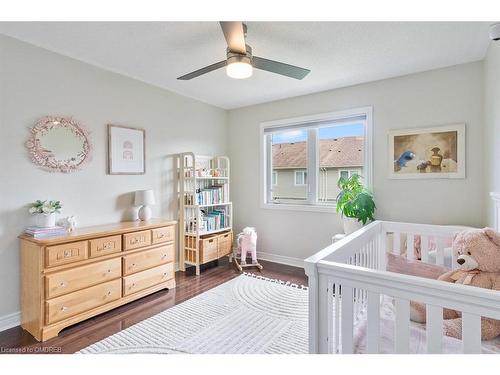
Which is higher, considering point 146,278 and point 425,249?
point 425,249

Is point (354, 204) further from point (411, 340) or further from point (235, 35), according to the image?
point (235, 35)

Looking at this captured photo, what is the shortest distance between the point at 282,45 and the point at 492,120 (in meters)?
1.87

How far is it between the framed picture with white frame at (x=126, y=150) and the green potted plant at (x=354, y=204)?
94.6 inches

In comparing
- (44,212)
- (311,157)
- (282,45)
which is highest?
(282,45)

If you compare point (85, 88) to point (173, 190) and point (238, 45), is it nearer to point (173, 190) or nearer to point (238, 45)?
point (173, 190)

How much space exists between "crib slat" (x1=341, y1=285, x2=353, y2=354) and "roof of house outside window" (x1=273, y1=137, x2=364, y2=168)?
7.94 ft

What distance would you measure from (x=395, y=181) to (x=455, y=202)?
578 mm

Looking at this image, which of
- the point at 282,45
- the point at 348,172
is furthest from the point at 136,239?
the point at 348,172

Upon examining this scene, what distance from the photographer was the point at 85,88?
101 inches

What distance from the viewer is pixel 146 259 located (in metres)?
2.64

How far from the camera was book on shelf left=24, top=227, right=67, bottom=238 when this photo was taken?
2.06 m

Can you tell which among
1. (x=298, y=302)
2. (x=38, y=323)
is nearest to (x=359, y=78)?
(x=298, y=302)

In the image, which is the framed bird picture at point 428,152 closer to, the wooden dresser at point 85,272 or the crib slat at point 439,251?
the crib slat at point 439,251

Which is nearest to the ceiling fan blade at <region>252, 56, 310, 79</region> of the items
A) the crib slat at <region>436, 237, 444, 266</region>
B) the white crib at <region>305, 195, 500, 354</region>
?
the white crib at <region>305, 195, 500, 354</region>
